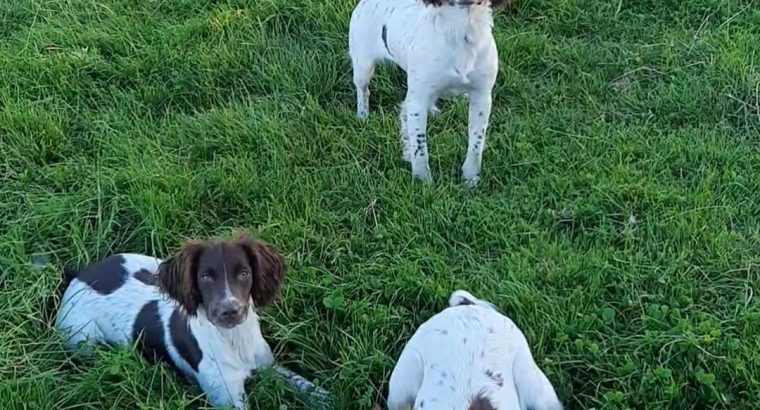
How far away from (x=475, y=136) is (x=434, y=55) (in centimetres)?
45

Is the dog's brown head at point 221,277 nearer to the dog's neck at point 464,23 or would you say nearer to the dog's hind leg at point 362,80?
the dog's neck at point 464,23

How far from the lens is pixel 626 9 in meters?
5.98

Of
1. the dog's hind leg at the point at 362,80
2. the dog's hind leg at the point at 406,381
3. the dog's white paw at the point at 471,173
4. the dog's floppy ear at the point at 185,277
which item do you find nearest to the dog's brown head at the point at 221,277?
the dog's floppy ear at the point at 185,277

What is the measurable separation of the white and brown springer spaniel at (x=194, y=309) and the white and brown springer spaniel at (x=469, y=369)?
0.41 m

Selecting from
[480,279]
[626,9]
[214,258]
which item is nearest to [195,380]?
[214,258]

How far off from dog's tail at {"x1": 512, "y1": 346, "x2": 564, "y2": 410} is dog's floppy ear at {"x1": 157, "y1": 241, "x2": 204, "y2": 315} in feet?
3.72

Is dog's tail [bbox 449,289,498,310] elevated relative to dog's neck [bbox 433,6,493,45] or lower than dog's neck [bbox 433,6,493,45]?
lower

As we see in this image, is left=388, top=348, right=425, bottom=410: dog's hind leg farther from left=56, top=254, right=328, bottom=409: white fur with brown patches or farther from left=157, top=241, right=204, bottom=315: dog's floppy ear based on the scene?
left=157, top=241, right=204, bottom=315: dog's floppy ear

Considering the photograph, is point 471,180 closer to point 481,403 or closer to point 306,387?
point 306,387

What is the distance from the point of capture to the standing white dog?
14.8ft

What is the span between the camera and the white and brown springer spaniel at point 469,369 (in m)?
3.20

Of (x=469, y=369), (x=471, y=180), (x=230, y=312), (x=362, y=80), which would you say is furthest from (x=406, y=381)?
(x=362, y=80)

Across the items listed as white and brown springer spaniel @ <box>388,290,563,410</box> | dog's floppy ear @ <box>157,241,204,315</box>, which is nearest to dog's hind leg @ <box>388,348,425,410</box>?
white and brown springer spaniel @ <box>388,290,563,410</box>

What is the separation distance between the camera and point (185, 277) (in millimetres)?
3533
